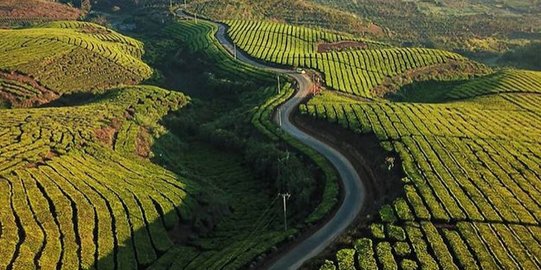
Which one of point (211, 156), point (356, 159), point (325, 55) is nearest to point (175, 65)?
point (325, 55)

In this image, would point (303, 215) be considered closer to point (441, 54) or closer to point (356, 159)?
point (356, 159)

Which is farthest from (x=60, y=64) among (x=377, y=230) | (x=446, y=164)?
(x=377, y=230)

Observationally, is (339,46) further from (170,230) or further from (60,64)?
(170,230)

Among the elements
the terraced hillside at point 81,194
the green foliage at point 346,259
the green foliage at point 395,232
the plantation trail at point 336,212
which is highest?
the green foliage at point 395,232

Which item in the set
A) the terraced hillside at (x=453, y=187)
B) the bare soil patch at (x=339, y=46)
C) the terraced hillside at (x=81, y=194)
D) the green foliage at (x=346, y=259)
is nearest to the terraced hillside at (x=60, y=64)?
the terraced hillside at (x=81, y=194)

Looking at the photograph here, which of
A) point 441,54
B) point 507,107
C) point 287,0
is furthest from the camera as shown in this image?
point 287,0

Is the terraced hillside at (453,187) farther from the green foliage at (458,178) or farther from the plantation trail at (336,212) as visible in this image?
the plantation trail at (336,212)
